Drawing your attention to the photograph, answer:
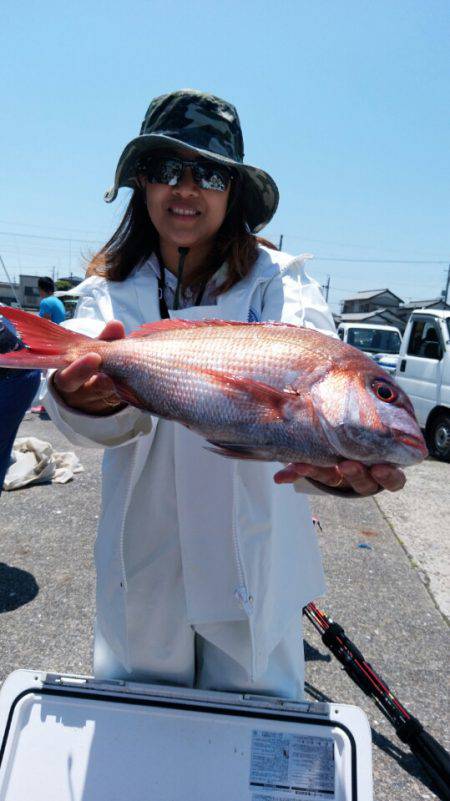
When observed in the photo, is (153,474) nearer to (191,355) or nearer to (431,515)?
(191,355)

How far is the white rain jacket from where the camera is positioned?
160cm

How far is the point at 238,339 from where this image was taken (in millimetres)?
1491

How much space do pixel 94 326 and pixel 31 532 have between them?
382 centimetres

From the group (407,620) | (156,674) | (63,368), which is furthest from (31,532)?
(63,368)

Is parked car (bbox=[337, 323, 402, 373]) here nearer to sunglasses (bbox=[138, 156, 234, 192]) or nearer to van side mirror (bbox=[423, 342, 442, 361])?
van side mirror (bbox=[423, 342, 442, 361])

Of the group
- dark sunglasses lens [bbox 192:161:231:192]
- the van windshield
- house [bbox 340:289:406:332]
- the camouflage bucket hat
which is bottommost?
house [bbox 340:289:406:332]

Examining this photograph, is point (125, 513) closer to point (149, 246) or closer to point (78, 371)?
point (78, 371)

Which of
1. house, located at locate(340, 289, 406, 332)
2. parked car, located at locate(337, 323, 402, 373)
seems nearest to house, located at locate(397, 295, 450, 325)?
house, located at locate(340, 289, 406, 332)

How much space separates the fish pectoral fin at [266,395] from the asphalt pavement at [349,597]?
2113 mm

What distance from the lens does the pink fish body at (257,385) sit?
1.34 m

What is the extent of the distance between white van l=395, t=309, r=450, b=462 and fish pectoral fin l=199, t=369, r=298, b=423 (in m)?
8.16

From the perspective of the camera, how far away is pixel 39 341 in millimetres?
1533

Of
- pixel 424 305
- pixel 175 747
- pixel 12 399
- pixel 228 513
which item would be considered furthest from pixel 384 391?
pixel 424 305

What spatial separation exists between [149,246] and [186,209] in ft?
0.90
